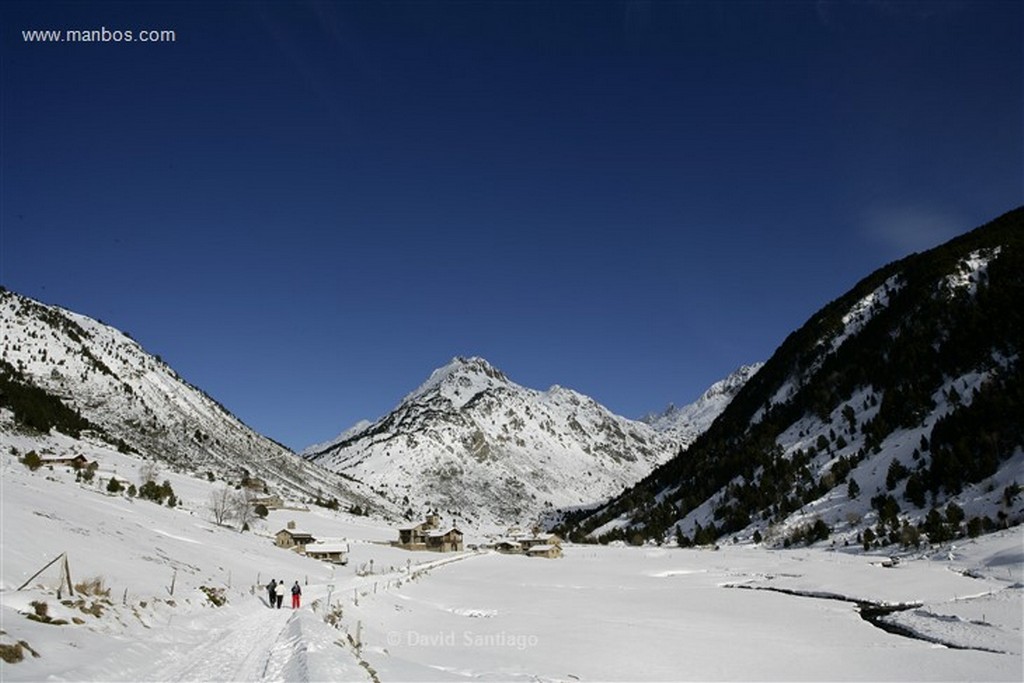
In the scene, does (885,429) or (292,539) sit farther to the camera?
(885,429)

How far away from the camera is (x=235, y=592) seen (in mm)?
35594

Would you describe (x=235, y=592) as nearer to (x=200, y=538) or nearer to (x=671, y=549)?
(x=200, y=538)

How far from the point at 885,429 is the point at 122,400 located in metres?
176

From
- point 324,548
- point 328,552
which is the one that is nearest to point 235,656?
point 328,552

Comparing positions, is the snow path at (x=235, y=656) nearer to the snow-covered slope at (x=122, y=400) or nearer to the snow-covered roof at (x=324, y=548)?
the snow-covered roof at (x=324, y=548)

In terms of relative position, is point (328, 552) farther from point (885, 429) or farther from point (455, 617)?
point (885, 429)

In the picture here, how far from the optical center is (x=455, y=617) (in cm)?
3647

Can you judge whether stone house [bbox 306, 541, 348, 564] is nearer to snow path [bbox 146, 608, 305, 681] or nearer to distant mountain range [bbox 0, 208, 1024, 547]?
snow path [bbox 146, 608, 305, 681]

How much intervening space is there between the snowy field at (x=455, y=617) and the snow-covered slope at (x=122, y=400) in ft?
319

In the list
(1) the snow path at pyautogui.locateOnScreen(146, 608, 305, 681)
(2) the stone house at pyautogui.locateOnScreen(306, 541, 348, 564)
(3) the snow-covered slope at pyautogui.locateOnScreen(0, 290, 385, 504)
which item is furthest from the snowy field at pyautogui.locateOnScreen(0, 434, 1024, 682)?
(3) the snow-covered slope at pyautogui.locateOnScreen(0, 290, 385, 504)

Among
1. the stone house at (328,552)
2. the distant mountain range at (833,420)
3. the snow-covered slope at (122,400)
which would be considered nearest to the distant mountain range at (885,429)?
the distant mountain range at (833,420)

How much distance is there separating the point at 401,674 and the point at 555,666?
23.7 ft

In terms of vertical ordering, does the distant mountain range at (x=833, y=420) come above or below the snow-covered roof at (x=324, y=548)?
above

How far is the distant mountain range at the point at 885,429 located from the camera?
76125 millimetres
